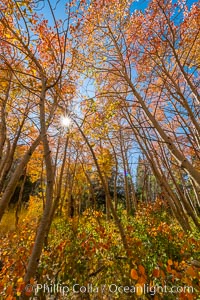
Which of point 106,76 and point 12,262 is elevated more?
point 106,76

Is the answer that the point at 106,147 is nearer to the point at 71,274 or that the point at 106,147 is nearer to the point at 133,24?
the point at 133,24

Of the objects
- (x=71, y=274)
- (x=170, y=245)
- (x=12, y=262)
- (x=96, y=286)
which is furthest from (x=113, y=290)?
(x=12, y=262)

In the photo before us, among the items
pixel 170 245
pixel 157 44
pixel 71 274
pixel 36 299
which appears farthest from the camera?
pixel 157 44

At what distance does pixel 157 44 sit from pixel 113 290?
5.16m

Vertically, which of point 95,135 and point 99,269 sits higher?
point 95,135

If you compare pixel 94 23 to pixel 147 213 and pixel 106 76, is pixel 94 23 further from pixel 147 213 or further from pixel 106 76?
pixel 147 213

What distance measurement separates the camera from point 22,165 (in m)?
2.34

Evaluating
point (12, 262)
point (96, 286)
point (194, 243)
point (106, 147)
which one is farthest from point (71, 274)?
point (106, 147)

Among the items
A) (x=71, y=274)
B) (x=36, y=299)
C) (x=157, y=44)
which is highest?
(x=157, y=44)

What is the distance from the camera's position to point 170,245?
309 centimetres

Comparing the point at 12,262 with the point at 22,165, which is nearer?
the point at 22,165

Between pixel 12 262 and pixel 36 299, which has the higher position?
pixel 12 262

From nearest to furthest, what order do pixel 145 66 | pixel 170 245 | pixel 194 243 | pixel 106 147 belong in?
1. pixel 194 243
2. pixel 170 245
3. pixel 145 66
4. pixel 106 147

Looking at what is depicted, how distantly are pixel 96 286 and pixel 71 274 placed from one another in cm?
38
